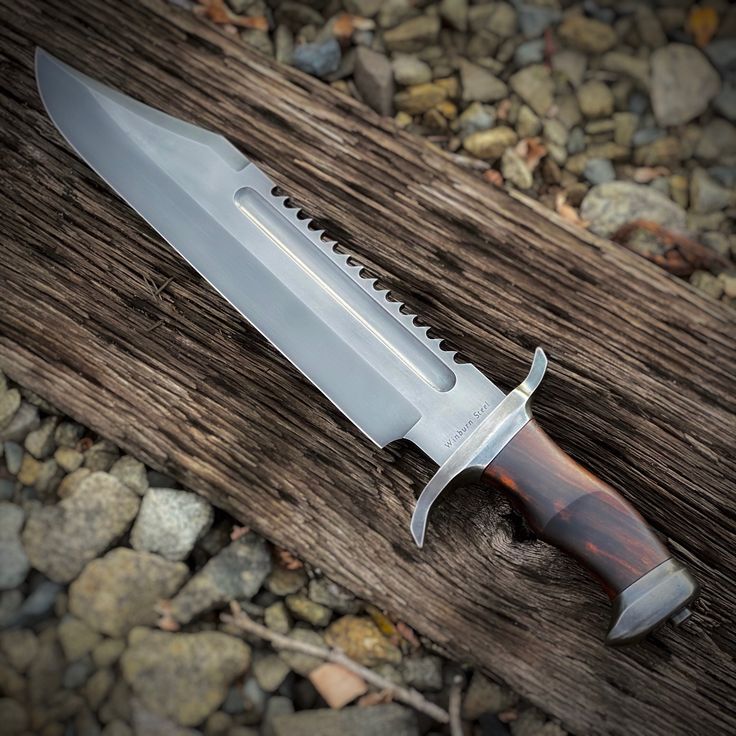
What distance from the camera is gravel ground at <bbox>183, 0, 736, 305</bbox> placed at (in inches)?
110

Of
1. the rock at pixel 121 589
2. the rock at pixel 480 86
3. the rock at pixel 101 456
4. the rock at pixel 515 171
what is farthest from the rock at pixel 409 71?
the rock at pixel 121 589

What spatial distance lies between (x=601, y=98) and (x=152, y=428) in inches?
84.1

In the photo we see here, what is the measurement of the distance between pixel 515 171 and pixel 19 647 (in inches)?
90.9

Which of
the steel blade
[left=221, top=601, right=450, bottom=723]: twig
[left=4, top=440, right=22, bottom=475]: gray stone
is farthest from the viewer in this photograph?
[left=4, top=440, right=22, bottom=475]: gray stone

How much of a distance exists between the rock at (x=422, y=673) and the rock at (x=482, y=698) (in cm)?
10

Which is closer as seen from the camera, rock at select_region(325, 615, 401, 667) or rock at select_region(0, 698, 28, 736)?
rock at select_region(0, 698, 28, 736)

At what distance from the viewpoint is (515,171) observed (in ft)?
9.29

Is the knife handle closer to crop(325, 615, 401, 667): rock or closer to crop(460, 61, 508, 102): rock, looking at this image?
crop(325, 615, 401, 667): rock

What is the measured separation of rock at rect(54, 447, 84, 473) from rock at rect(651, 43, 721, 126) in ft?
8.30

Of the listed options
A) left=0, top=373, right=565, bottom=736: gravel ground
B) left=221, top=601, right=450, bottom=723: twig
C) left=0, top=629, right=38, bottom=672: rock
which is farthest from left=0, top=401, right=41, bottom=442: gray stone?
left=221, top=601, right=450, bottom=723: twig

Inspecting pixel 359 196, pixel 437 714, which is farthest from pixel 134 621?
pixel 359 196

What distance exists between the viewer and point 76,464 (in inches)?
91.2

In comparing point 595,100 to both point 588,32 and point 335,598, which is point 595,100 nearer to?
point 588,32

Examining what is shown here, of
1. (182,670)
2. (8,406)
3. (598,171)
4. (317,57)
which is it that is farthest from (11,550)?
(598,171)
